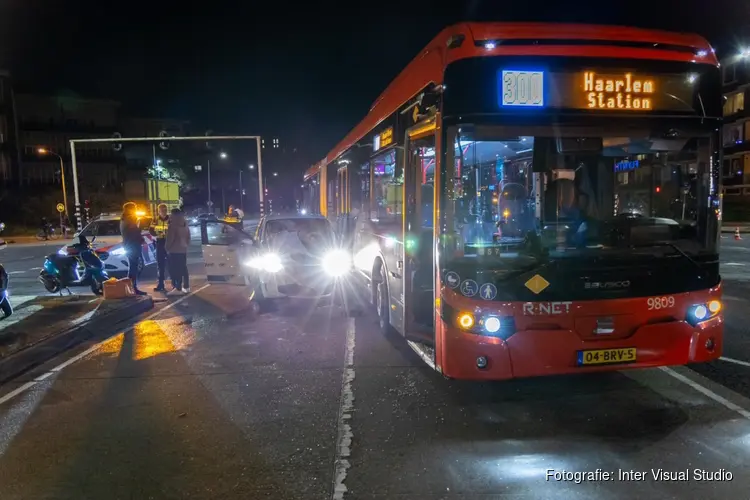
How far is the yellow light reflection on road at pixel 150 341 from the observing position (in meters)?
8.01

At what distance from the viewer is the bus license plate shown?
5195 millimetres

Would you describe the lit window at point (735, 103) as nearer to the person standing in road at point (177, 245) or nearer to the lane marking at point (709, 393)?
the person standing in road at point (177, 245)

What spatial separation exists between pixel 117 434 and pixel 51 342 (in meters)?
3.93

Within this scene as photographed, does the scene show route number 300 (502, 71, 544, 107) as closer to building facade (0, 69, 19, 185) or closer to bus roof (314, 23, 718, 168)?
bus roof (314, 23, 718, 168)

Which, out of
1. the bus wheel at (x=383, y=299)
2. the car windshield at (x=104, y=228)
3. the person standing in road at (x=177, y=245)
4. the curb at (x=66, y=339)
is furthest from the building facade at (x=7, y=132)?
the bus wheel at (x=383, y=299)

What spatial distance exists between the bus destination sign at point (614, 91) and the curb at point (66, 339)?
7201 mm

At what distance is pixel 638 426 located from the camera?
5.05m

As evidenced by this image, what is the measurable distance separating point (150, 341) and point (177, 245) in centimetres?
411

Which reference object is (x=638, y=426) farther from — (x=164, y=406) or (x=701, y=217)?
(x=164, y=406)

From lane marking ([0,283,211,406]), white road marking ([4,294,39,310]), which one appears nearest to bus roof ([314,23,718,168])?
lane marking ([0,283,211,406])

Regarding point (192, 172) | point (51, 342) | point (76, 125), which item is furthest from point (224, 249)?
point (192, 172)

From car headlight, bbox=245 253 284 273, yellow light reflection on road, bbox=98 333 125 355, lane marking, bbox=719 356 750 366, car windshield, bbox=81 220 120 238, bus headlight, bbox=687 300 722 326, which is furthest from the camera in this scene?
car windshield, bbox=81 220 120 238

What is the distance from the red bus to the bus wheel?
2.54 metres

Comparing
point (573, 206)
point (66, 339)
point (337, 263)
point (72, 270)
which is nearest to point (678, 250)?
point (573, 206)
